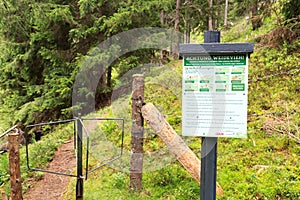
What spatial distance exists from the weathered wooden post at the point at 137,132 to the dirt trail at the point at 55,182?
141 cm

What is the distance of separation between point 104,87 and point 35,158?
408cm

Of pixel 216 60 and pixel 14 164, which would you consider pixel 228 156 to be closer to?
pixel 216 60

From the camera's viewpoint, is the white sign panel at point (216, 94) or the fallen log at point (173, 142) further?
the fallen log at point (173, 142)

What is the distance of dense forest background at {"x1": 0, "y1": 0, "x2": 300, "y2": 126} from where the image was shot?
8.52m

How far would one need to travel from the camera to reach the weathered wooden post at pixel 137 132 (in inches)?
161

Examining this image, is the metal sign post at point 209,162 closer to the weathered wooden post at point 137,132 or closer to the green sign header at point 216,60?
the green sign header at point 216,60

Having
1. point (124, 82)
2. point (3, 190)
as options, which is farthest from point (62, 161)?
point (124, 82)

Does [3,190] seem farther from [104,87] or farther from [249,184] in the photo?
[104,87]

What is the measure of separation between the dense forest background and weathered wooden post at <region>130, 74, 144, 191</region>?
4.67m

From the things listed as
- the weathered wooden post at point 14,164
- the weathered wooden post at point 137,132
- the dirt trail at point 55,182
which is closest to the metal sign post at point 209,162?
the weathered wooden post at point 137,132

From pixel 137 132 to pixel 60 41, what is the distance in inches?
276

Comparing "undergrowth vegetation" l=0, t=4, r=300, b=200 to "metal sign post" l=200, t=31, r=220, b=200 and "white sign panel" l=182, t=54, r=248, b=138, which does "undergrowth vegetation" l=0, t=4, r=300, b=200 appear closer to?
"metal sign post" l=200, t=31, r=220, b=200

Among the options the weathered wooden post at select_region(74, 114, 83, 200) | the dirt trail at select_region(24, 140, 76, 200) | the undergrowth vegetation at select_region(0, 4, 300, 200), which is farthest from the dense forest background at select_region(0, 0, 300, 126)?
the weathered wooden post at select_region(74, 114, 83, 200)

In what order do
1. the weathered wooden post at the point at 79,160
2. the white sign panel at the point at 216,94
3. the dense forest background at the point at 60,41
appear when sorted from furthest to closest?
1. the dense forest background at the point at 60,41
2. the weathered wooden post at the point at 79,160
3. the white sign panel at the point at 216,94
